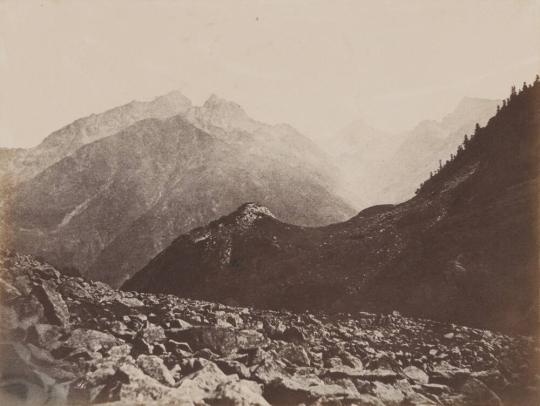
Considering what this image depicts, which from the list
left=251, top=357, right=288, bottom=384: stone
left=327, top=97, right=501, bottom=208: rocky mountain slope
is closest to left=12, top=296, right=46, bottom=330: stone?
left=251, top=357, right=288, bottom=384: stone

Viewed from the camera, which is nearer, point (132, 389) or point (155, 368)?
point (132, 389)

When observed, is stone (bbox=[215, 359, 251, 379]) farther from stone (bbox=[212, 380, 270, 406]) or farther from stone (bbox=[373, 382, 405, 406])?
stone (bbox=[373, 382, 405, 406])

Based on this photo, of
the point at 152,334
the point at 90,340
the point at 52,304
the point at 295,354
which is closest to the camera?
the point at 90,340

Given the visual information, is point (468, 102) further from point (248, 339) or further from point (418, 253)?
point (248, 339)

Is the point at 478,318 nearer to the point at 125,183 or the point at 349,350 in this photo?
the point at 349,350

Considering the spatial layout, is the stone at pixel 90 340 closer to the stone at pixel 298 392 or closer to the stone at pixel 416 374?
the stone at pixel 298 392

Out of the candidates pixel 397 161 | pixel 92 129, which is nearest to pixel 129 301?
pixel 397 161
